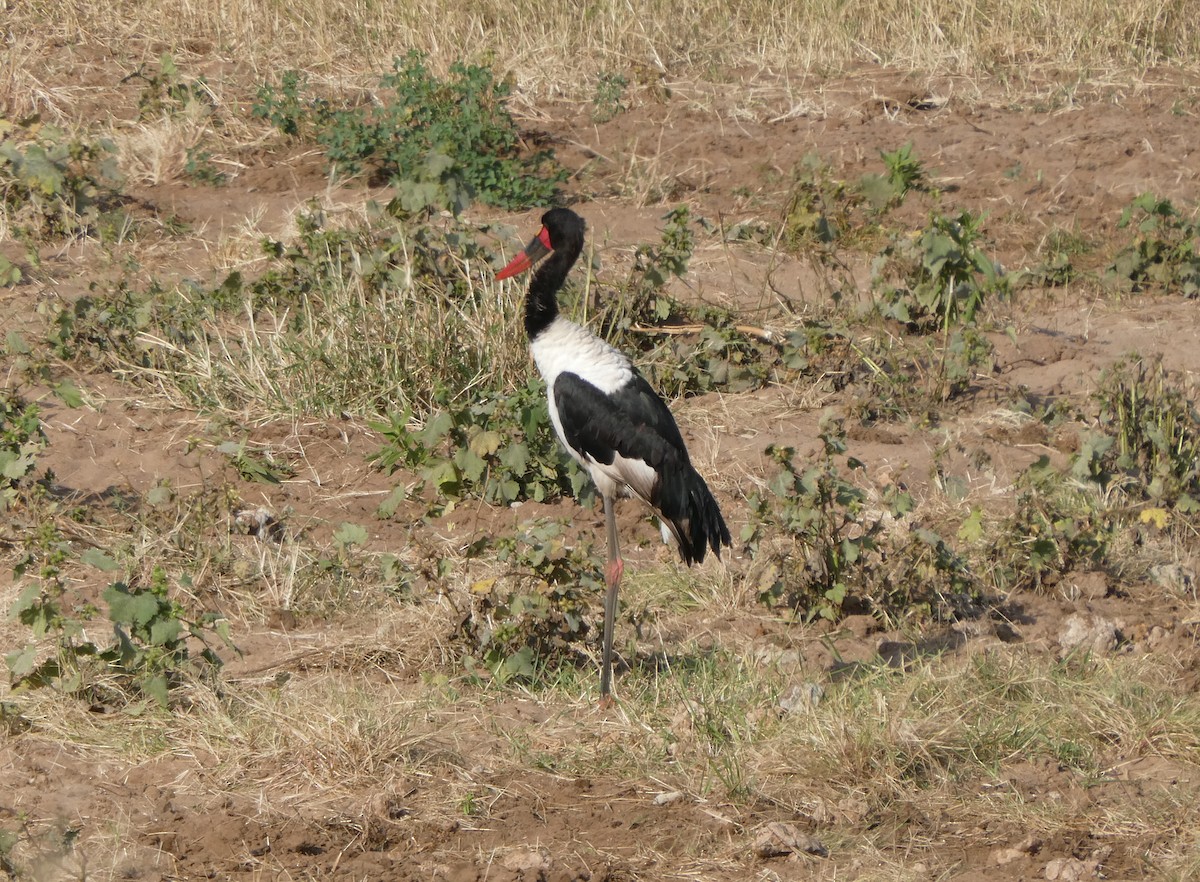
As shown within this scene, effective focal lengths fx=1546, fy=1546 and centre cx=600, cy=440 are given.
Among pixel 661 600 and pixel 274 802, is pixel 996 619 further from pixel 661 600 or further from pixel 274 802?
pixel 274 802

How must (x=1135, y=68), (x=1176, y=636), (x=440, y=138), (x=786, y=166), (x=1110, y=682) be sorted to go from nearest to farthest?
1. (x=1110, y=682)
2. (x=1176, y=636)
3. (x=440, y=138)
4. (x=786, y=166)
5. (x=1135, y=68)

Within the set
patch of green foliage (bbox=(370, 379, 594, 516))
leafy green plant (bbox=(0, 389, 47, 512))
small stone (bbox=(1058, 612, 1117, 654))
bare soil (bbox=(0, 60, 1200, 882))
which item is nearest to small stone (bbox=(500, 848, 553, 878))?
bare soil (bbox=(0, 60, 1200, 882))

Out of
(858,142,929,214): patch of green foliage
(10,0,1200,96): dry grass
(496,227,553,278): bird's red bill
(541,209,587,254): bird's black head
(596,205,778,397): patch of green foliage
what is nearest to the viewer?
(541,209,587,254): bird's black head

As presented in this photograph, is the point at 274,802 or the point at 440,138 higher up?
the point at 440,138

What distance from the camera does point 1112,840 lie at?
3518 mm

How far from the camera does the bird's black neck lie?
4.97 metres

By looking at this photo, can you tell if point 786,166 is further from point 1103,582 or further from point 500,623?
point 500,623

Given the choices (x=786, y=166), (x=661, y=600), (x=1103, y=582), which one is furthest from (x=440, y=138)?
(x=1103, y=582)

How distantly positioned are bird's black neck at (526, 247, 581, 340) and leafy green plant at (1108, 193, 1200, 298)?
11.7 feet

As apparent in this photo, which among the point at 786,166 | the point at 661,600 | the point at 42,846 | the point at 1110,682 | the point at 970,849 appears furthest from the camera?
the point at 786,166

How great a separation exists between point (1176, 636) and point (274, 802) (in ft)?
8.86

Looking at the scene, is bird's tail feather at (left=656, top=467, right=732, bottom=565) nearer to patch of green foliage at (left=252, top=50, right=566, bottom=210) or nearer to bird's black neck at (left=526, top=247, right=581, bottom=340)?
bird's black neck at (left=526, top=247, right=581, bottom=340)

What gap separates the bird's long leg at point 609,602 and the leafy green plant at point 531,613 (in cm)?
7

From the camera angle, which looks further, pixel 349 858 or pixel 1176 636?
pixel 1176 636
